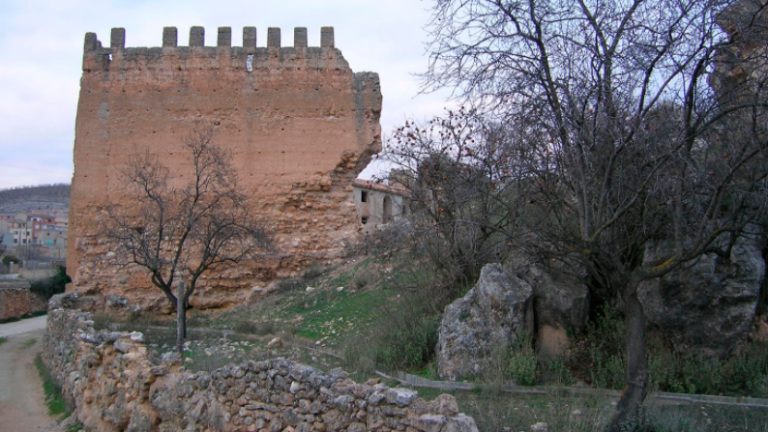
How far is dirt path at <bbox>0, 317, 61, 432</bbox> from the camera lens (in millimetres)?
7730

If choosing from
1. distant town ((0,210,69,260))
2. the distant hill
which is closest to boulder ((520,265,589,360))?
distant town ((0,210,69,260))

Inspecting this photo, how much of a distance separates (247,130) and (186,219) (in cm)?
333

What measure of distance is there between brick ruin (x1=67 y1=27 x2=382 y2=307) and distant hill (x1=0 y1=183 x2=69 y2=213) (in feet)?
260

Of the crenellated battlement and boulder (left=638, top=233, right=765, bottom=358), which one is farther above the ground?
the crenellated battlement

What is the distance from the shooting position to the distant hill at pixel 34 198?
3479 inches

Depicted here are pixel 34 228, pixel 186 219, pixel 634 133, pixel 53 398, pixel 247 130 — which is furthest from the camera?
pixel 34 228

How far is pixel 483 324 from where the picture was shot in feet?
23.3

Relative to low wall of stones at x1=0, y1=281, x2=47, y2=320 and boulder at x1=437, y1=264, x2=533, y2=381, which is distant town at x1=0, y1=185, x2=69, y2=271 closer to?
low wall of stones at x1=0, y1=281, x2=47, y2=320

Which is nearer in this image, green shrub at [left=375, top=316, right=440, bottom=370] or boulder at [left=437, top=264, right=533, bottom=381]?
boulder at [left=437, top=264, right=533, bottom=381]

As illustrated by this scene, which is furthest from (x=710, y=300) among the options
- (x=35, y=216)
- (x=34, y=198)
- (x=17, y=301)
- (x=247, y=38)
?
(x=34, y=198)

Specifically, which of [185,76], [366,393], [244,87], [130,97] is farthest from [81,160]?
[366,393]

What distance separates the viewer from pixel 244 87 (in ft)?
50.1

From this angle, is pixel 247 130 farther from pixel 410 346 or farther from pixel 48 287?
pixel 48 287

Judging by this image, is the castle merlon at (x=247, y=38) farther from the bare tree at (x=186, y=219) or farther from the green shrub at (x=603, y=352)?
the green shrub at (x=603, y=352)
